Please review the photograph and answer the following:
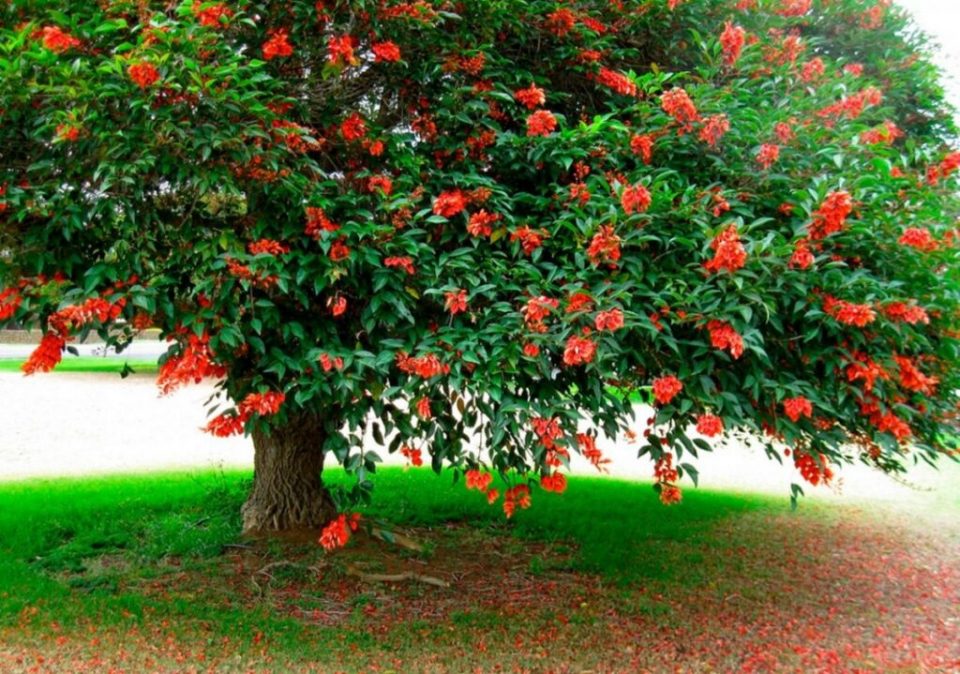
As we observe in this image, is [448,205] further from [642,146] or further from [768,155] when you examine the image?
[768,155]

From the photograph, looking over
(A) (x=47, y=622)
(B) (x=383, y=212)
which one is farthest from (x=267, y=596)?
(B) (x=383, y=212)

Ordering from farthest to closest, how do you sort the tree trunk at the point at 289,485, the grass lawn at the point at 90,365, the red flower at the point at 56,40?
1. the grass lawn at the point at 90,365
2. the tree trunk at the point at 289,485
3. the red flower at the point at 56,40

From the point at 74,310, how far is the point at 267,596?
2.47 metres

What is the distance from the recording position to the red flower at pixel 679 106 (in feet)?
10.2

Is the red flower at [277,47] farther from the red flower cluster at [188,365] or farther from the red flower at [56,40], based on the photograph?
the red flower cluster at [188,365]

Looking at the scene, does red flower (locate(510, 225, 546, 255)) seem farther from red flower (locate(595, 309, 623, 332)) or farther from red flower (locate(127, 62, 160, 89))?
red flower (locate(127, 62, 160, 89))

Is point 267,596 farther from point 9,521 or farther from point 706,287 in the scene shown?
point 706,287

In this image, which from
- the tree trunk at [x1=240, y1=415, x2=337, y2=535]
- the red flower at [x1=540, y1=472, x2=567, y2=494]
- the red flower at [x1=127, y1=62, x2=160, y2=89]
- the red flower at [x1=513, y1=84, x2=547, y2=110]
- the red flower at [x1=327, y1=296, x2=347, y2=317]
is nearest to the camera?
the red flower at [x1=127, y1=62, x2=160, y2=89]

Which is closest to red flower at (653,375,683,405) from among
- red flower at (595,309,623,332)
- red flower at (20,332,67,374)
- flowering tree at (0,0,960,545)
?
flowering tree at (0,0,960,545)

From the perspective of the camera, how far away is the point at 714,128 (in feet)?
10.2

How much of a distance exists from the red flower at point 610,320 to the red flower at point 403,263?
2.49ft

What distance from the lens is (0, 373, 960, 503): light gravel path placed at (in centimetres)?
871

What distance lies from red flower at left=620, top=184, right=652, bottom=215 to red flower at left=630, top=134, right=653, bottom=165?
48 cm

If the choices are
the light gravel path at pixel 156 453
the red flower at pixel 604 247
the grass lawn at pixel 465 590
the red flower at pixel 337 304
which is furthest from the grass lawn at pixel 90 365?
the red flower at pixel 604 247
